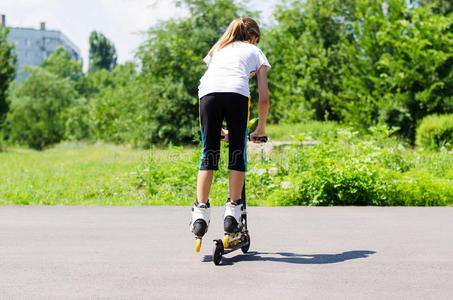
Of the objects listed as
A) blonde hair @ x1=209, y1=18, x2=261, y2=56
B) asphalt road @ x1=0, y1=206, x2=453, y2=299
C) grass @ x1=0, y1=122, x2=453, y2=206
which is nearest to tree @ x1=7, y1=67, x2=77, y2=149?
grass @ x1=0, y1=122, x2=453, y2=206

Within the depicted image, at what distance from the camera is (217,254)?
3.98 m

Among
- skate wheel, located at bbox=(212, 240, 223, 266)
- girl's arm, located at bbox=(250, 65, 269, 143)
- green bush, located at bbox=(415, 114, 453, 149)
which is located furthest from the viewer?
green bush, located at bbox=(415, 114, 453, 149)

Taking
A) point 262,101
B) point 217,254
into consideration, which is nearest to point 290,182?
point 262,101

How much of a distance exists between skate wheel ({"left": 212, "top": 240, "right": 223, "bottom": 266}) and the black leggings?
1.96ft

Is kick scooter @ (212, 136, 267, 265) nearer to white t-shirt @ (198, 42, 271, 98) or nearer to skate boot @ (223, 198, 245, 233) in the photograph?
skate boot @ (223, 198, 245, 233)

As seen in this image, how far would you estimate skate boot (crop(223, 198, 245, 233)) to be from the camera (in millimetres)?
4121

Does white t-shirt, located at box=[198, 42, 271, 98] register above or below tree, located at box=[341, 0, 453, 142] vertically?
below

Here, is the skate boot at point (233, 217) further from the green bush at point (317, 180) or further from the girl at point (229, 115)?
the green bush at point (317, 180)

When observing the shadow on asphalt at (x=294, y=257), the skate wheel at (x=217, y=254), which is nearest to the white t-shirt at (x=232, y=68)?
the skate wheel at (x=217, y=254)

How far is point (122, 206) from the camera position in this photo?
23.9 feet

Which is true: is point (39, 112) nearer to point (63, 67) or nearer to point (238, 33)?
point (63, 67)

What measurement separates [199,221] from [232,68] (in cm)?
116

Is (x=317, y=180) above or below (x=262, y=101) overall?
below

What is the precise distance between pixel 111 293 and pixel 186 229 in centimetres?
229
